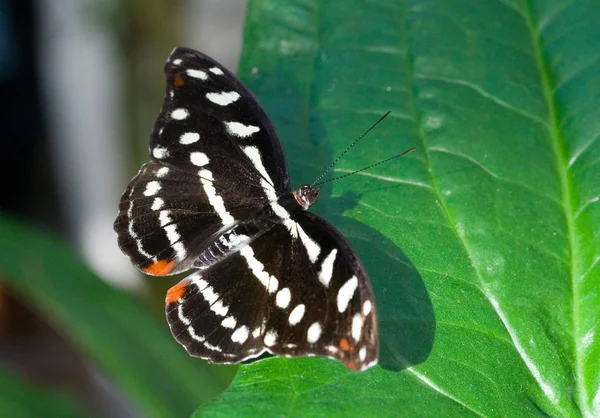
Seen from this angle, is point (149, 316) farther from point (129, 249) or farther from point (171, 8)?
point (171, 8)

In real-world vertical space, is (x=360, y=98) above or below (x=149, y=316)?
above

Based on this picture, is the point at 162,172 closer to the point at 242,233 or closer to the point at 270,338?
the point at 242,233

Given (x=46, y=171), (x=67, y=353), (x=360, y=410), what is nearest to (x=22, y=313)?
(x=67, y=353)

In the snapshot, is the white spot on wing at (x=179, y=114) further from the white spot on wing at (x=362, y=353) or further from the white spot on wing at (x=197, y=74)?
the white spot on wing at (x=362, y=353)

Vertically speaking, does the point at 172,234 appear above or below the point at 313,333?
below

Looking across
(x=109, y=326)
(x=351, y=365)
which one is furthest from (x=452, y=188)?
(x=109, y=326)

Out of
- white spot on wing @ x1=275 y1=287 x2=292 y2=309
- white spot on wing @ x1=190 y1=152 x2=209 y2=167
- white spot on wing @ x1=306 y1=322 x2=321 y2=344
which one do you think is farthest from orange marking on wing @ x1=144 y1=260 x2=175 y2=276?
white spot on wing @ x1=306 y1=322 x2=321 y2=344

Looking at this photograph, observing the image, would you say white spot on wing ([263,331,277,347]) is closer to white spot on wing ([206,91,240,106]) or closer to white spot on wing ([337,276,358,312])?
white spot on wing ([337,276,358,312])

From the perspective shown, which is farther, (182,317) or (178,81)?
(178,81)
